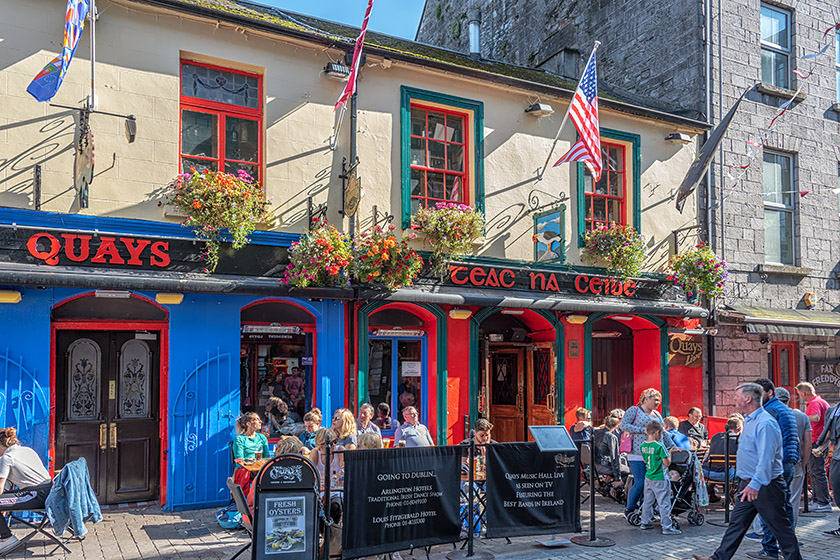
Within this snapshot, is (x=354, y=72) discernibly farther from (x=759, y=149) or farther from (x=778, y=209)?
(x=778, y=209)

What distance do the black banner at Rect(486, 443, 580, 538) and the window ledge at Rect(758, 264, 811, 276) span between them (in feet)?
28.6

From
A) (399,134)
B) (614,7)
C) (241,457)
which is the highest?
(614,7)

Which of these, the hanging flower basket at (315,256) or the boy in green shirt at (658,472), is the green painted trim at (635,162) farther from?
the boy in green shirt at (658,472)

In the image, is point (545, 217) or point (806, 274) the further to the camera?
point (806, 274)

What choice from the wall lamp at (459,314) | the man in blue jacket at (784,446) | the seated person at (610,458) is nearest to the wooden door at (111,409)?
the wall lamp at (459,314)

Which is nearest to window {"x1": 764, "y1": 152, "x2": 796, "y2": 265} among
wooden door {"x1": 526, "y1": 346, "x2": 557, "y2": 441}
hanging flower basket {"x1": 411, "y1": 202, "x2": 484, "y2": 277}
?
wooden door {"x1": 526, "y1": 346, "x2": 557, "y2": 441}

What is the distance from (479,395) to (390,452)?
6.08m

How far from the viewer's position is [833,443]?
351 inches

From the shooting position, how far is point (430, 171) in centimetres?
1148

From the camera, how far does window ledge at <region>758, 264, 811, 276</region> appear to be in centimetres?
1439

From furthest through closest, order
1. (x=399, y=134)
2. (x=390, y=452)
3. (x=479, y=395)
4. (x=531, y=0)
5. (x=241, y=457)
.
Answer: (x=531, y=0) < (x=479, y=395) < (x=399, y=134) < (x=241, y=457) < (x=390, y=452)

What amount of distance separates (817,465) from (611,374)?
415cm

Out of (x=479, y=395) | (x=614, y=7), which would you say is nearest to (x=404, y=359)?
(x=479, y=395)

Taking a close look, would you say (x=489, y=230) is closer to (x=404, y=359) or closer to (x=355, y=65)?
(x=404, y=359)
